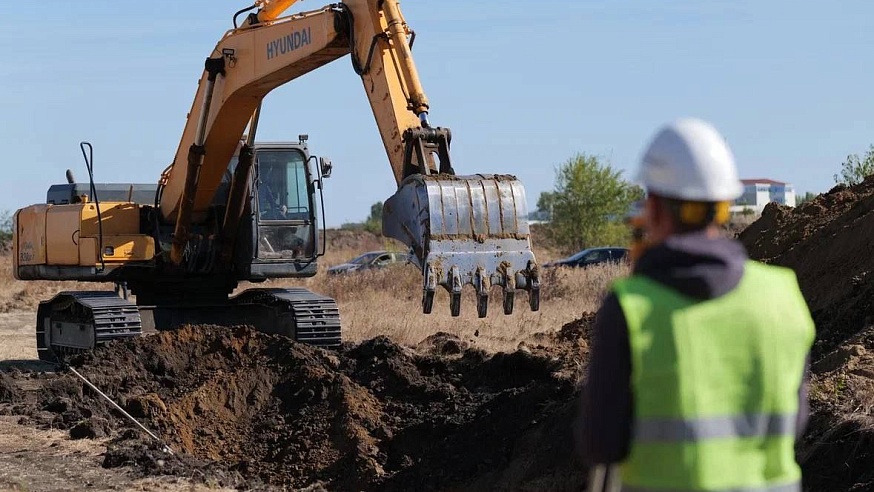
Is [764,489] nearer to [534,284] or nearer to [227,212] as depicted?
[534,284]

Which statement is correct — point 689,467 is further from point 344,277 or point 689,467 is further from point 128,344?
point 344,277

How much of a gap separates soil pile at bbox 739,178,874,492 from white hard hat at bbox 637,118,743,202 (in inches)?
180

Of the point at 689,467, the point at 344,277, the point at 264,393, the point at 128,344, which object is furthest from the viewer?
the point at 344,277

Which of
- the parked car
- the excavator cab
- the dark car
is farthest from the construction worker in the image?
the parked car

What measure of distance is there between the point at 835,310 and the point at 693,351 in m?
9.01

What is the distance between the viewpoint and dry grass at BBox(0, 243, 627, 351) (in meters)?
19.2

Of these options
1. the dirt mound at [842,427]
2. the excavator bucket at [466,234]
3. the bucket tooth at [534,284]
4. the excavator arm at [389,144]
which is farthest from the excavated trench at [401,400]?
the excavator arm at [389,144]

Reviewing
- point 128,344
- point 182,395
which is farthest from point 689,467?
point 128,344

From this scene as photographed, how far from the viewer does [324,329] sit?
1524 cm

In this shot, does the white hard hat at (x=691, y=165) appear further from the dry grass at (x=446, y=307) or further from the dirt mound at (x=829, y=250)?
the dry grass at (x=446, y=307)

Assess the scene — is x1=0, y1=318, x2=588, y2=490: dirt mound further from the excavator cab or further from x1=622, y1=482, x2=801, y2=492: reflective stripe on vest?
x1=622, y1=482, x2=801, y2=492: reflective stripe on vest

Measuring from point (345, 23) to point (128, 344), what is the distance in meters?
4.88

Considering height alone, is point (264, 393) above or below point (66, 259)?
below

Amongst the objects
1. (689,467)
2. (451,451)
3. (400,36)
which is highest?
(400,36)
